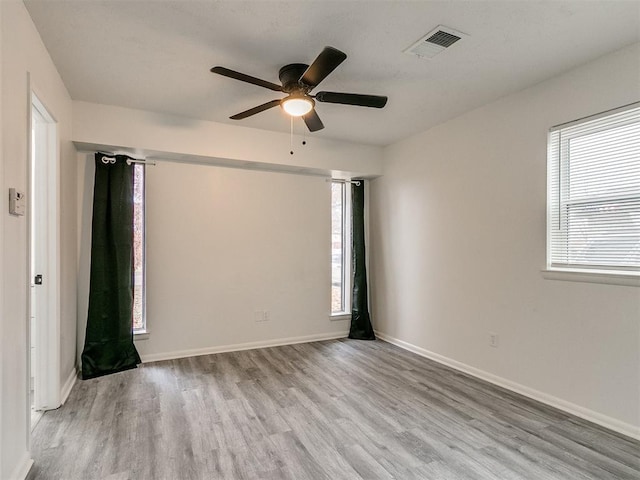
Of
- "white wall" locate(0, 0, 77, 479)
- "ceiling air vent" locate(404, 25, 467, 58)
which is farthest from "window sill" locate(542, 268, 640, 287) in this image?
"white wall" locate(0, 0, 77, 479)

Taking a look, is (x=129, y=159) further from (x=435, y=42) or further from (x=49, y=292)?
(x=435, y=42)

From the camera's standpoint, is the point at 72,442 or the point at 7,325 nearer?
the point at 7,325

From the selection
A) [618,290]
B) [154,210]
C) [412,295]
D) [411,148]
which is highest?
[411,148]

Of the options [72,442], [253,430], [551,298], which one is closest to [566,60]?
[551,298]

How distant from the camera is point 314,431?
2369 millimetres

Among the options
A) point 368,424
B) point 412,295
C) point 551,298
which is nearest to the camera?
point 368,424

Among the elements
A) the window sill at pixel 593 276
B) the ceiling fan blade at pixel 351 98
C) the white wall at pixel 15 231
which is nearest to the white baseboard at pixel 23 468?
the white wall at pixel 15 231

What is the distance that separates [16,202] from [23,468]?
141 centimetres

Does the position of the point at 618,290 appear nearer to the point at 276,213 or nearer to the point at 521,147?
the point at 521,147

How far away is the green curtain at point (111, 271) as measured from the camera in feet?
11.2

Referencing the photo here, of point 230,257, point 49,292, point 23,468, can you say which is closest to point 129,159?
point 230,257

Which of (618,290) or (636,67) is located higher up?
(636,67)

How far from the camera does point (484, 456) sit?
2.09 meters

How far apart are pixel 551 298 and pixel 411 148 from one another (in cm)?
225
